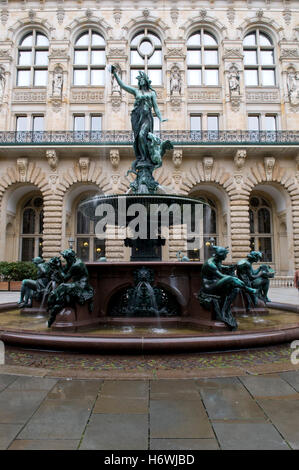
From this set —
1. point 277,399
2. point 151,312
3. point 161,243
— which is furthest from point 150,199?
point 277,399

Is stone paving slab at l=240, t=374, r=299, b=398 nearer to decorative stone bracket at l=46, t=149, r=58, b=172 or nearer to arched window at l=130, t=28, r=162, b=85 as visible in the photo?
decorative stone bracket at l=46, t=149, r=58, b=172

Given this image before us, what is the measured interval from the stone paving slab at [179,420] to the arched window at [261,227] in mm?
26158

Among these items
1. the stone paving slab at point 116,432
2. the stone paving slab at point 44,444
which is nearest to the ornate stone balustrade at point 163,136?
the stone paving slab at point 116,432

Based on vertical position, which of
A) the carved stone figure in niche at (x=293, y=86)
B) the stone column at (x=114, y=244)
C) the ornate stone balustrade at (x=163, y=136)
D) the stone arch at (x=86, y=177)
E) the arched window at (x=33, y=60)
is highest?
the arched window at (x=33, y=60)

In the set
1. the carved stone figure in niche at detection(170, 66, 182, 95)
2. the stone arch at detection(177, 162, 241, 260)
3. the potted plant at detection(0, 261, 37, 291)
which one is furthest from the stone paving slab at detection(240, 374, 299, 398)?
the carved stone figure in niche at detection(170, 66, 182, 95)

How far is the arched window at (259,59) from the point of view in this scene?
27.5 meters

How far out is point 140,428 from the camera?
2.44 metres

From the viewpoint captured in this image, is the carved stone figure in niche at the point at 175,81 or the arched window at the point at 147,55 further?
the arched window at the point at 147,55

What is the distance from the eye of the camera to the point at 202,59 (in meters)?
27.5

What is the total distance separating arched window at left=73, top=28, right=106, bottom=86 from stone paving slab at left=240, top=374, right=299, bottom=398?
2853 cm

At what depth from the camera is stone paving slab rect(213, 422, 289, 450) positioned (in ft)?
7.13

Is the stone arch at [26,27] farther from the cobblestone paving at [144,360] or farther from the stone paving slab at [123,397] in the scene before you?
the stone paving slab at [123,397]

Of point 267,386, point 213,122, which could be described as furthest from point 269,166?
point 267,386

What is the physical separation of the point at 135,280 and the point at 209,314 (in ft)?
5.58
